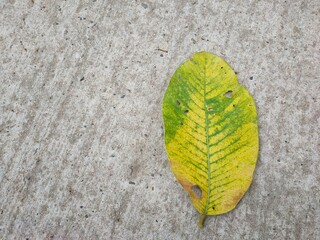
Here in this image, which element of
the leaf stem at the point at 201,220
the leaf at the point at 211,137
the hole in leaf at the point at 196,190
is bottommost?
the leaf stem at the point at 201,220

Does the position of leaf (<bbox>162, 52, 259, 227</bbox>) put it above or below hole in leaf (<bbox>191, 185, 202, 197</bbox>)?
above

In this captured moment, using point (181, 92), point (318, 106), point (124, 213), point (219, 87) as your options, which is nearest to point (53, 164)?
point (124, 213)

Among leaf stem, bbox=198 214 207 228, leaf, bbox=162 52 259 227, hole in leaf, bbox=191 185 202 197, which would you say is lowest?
leaf stem, bbox=198 214 207 228

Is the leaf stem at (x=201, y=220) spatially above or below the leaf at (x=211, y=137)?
below

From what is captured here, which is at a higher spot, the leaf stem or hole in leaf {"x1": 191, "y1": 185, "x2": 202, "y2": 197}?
hole in leaf {"x1": 191, "y1": 185, "x2": 202, "y2": 197}
